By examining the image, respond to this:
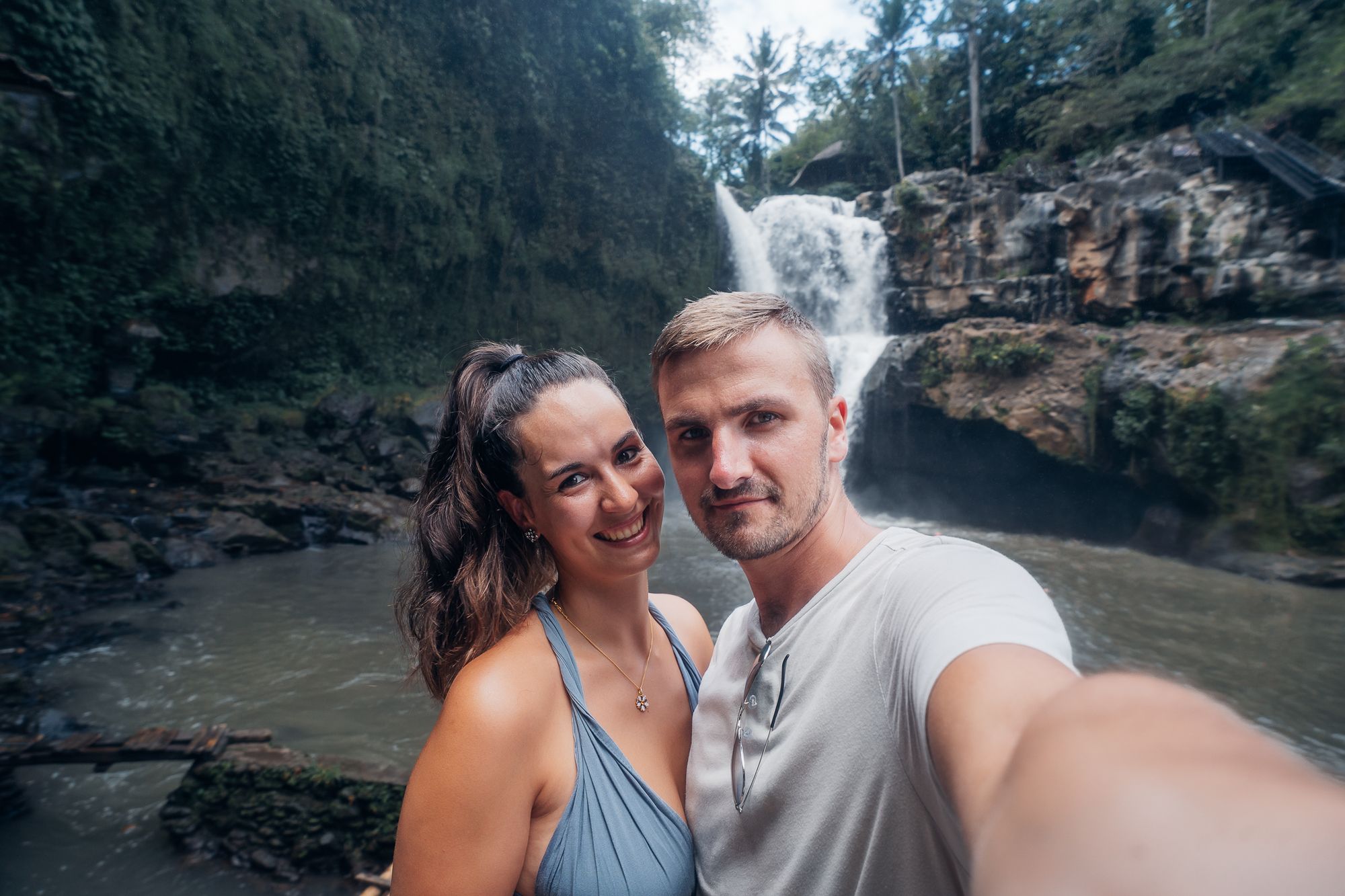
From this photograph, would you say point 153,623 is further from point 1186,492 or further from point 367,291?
point 1186,492

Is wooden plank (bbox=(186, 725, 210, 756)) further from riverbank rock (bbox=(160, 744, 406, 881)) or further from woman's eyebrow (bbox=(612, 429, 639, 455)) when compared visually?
woman's eyebrow (bbox=(612, 429, 639, 455))

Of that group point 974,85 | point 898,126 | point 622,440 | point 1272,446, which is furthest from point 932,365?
point 898,126

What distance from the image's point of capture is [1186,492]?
10906 mm

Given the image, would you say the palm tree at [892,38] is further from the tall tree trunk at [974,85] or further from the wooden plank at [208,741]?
the wooden plank at [208,741]

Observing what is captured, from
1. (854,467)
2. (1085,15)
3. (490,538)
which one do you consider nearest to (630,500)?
(490,538)

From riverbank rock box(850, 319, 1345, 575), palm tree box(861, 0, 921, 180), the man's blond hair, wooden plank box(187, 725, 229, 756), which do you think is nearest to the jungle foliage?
palm tree box(861, 0, 921, 180)

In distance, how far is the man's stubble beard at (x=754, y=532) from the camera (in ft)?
4.47

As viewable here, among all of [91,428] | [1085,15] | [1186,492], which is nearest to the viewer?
[91,428]

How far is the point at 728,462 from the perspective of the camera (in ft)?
4.49

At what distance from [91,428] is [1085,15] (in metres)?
23.5

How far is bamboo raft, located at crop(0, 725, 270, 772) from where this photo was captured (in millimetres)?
3820

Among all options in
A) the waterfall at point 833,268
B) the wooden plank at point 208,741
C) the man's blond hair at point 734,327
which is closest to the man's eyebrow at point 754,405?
the man's blond hair at point 734,327

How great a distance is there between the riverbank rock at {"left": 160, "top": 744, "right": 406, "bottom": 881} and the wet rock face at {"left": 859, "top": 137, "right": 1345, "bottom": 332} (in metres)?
13.8

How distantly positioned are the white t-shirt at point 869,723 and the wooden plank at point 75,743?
4.29m
